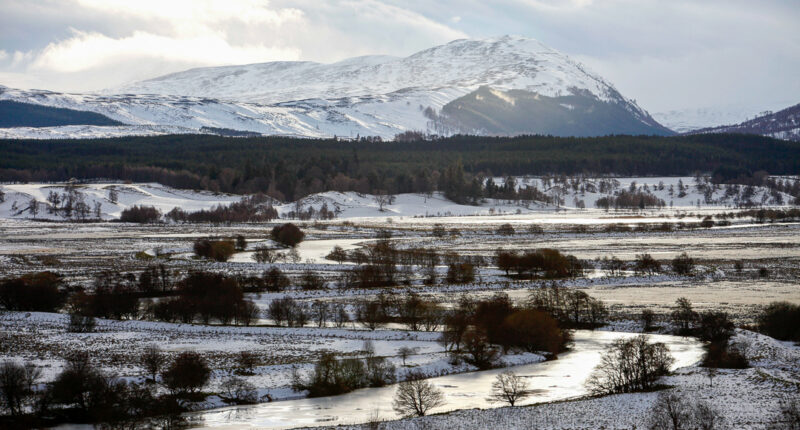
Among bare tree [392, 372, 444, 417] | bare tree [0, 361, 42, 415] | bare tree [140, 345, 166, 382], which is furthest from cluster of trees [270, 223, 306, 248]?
bare tree [0, 361, 42, 415]

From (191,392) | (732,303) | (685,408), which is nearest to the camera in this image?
(685,408)

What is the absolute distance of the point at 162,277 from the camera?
58.8 meters

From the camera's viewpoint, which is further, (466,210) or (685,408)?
(466,210)

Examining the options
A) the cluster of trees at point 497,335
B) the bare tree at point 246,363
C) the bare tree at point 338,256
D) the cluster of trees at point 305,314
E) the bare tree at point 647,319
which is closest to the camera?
the bare tree at point 246,363

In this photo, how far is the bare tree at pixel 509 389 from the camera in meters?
29.1

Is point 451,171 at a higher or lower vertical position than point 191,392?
higher

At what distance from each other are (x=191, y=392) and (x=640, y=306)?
3029 cm

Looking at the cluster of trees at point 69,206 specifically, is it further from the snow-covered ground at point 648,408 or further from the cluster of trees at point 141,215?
the snow-covered ground at point 648,408

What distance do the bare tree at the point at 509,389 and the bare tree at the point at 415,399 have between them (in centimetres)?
241

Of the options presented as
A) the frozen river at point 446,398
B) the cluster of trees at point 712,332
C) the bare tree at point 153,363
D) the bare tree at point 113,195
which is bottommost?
the frozen river at point 446,398

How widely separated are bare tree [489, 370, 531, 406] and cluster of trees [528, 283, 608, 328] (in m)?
12.4

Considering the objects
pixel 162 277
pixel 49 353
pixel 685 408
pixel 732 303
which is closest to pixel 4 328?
pixel 49 353

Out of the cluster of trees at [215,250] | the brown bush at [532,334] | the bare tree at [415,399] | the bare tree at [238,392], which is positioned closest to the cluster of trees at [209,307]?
the bare tree at [238,392]

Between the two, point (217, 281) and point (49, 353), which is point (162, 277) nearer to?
point (217, 281)
